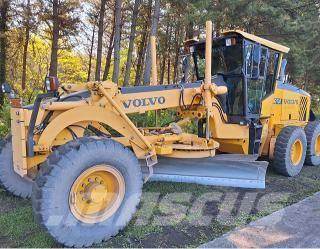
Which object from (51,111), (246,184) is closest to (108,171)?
(51,111)

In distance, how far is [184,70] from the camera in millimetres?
7355

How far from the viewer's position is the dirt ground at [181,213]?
13.2ft

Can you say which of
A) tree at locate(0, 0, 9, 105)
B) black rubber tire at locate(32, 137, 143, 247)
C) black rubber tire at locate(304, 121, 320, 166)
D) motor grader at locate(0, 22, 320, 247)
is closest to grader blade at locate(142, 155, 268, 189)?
motor grader at locate(0, 22, 320, 247)

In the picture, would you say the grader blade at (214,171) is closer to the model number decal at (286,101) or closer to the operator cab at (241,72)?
the operator cab at (241,72)

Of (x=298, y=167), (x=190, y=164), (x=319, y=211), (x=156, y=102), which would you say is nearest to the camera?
(x=319, y=211)

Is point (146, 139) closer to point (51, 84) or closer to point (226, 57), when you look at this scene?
point (51, 84)

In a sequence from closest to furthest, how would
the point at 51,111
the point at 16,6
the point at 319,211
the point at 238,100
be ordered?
the point at 51,111, the point at 319,211, the point at 238,100, the point at 16,6

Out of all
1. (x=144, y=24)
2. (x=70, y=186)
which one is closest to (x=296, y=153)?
(x=70, y=186)

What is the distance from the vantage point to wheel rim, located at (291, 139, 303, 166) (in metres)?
7.32

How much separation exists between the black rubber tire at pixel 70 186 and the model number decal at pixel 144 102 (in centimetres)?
100

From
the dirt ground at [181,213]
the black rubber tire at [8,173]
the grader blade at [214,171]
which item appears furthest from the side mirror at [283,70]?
the black rubber tire at [8,173]

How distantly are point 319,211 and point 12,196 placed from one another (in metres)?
4.08

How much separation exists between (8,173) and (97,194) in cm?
160

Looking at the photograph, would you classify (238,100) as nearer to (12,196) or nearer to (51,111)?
(51,111)
